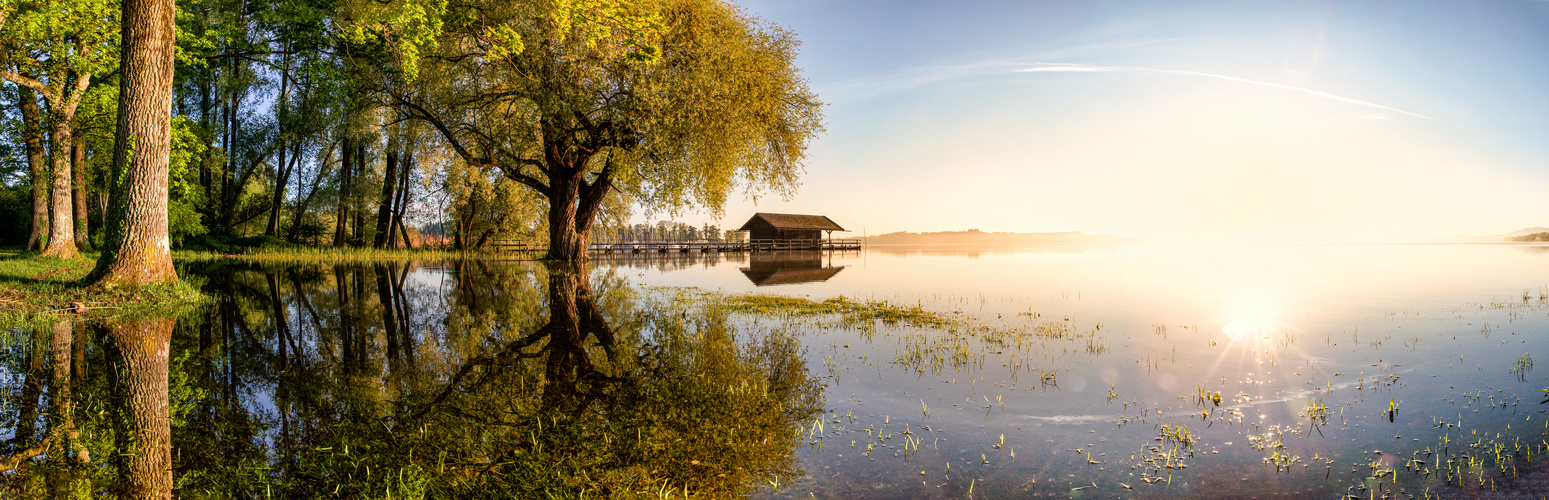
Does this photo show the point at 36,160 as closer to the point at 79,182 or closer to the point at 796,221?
the point at 79,182

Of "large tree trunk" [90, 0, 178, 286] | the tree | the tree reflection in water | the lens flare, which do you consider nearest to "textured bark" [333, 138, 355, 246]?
the tree

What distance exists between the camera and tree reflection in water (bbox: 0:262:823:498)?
3.60 meters

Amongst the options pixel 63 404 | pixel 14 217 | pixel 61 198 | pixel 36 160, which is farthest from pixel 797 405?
pixel 14 217

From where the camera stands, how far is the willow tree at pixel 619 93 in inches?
742

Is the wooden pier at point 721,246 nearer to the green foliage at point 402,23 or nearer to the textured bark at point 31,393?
the green foliage at point 402,23

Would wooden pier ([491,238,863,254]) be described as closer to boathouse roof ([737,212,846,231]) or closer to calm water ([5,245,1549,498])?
boathouse roof ([737,212,846,231])

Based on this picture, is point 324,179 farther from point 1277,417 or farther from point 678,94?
point 1277,417

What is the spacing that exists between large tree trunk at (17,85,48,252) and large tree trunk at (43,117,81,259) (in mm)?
2562

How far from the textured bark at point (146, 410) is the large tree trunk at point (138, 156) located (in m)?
3.06

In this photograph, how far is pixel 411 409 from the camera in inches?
191

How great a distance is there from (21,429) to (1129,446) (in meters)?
7.68

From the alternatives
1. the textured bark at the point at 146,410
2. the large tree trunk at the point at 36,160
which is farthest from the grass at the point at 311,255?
the textured bark at the point at 146,410

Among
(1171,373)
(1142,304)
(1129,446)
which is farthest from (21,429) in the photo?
(1142,304)

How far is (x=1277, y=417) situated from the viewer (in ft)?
18.1
